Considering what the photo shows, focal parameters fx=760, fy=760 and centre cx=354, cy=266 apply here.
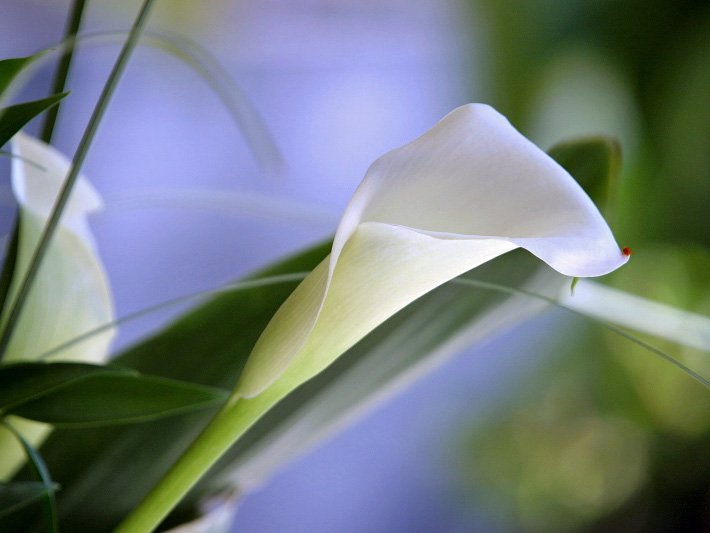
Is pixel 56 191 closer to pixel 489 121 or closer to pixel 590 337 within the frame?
pixel 489 121

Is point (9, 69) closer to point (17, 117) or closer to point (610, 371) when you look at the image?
point (17, 117)

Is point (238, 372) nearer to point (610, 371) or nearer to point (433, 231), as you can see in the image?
point (433, 231)

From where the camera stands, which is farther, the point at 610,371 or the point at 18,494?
the point at 610,371

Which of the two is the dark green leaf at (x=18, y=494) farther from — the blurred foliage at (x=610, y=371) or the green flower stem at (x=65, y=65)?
the blurred foliage at (x=610, y=371)

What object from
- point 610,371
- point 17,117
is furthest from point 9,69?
point 610,371

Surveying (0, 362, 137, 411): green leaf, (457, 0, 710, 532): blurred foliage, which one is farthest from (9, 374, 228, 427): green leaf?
(457, 0, 710, 532): blurred foliage

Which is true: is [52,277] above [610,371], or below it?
above
